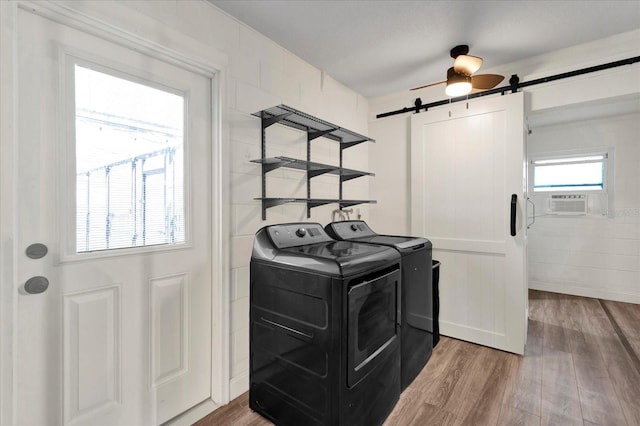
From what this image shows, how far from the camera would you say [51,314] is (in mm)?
1253

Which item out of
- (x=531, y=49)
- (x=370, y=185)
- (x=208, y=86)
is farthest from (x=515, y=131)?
(x=208, y=86)

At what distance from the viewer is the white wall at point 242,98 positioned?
4.91 ft

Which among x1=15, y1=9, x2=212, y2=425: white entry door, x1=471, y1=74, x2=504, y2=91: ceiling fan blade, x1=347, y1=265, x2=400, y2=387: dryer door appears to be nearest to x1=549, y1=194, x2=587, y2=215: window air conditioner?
x1=471, y1=74, x2=504, y2=91: ceiling fan blade

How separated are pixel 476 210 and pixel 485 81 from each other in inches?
42.5

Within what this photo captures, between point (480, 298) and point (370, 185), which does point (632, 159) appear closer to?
point (480, 298)

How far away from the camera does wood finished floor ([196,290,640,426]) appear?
1.69 meters

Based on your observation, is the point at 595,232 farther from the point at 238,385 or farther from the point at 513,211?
the point at 238,385

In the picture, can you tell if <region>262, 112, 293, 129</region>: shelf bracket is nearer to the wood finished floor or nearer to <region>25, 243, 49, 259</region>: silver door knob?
<region>25, 243, 49, 259</region>: silver door knob

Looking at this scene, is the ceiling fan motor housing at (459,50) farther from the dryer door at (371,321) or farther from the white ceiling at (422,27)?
the dryer door at (371,321)

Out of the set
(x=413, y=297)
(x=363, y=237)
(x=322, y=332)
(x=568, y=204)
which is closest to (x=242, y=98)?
(x=363, y=237)

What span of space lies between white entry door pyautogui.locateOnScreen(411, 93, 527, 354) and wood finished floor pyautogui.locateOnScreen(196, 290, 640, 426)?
0.27m

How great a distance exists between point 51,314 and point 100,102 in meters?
0.96

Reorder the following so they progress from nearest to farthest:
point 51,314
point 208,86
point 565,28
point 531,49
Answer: point 51,314 → point 208,86 → point 565,28 → point 531,49

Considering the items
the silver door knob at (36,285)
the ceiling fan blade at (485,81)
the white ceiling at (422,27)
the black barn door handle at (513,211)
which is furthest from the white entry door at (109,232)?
the black barn door handle at (513,211)
